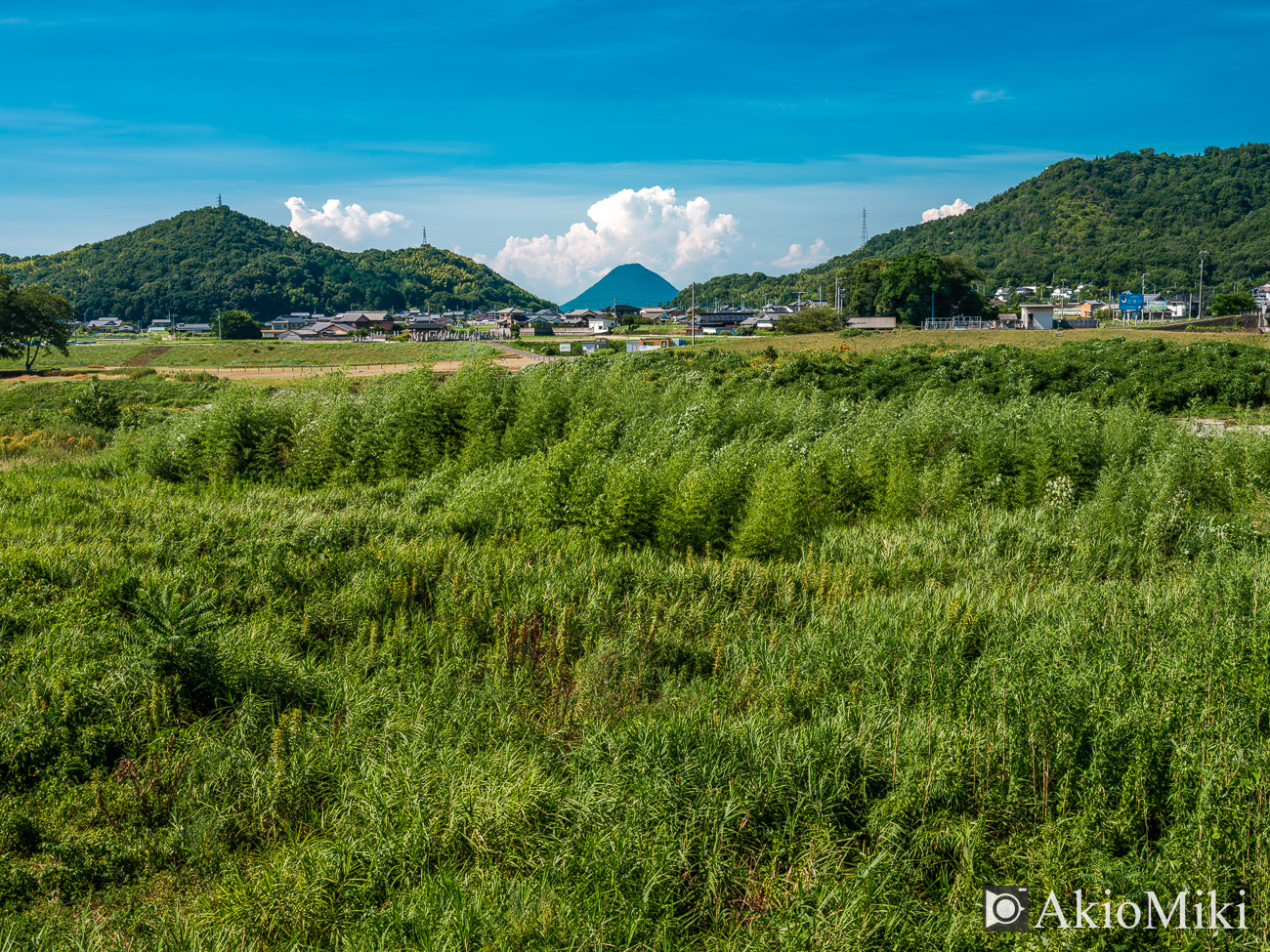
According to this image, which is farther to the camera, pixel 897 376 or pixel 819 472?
pixel 897 376

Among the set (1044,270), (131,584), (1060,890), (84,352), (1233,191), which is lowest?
(1060,890)

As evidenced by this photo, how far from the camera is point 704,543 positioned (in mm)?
10492

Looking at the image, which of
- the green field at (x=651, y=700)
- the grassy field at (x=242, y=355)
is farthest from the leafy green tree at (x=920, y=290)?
the green field at (x=651, y=700)

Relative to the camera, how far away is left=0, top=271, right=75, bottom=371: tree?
48125mm

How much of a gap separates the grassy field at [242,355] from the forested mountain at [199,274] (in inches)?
2216

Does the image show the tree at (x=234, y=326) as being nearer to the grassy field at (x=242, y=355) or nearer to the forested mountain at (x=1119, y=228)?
the grassy field at (x=242, y=355)

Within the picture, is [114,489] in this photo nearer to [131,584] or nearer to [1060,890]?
[131,584]

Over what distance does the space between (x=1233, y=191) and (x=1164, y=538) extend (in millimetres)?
183324

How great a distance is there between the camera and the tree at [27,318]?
1895 inches

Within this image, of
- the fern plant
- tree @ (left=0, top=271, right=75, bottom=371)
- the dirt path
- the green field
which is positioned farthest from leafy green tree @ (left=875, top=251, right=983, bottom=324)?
the fern plant

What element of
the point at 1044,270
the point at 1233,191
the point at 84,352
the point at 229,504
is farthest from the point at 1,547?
the point at 1233,191

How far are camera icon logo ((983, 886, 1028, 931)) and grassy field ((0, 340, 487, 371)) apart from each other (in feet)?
180

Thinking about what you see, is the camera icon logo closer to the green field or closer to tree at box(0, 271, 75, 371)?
the green field

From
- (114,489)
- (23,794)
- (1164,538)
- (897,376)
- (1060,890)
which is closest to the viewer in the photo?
(1060,890)
